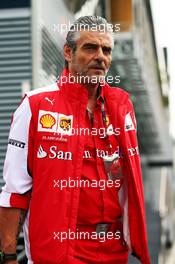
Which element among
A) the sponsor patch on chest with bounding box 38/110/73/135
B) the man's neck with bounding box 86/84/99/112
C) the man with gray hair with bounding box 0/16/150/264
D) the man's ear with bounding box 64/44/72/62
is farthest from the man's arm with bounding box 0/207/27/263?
the man's ear with bounding box 64/44/72/62

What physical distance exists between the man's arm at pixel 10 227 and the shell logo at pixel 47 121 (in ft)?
0.81

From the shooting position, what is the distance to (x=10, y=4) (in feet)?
17.6

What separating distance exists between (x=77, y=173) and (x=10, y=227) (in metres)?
0.24

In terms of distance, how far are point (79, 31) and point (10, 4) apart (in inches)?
128

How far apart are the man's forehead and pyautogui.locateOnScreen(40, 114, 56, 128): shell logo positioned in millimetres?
237

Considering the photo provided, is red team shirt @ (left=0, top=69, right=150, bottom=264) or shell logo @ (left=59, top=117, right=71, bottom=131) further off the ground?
shell logo @ (left=59, top=117, right=71, bottom=131)

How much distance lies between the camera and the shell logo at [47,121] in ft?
6.97

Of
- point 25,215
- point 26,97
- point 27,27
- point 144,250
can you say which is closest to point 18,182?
point 25,215

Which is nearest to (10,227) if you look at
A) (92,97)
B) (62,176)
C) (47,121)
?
(62,176)

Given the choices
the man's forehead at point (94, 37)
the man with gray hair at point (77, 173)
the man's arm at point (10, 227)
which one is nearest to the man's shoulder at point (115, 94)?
the man with gray hair at point (77, 173)

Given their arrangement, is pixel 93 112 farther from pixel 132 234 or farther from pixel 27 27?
pixel 27 27

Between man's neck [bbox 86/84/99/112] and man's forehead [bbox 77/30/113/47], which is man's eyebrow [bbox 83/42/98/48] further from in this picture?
man's neck [bbox 86/84/99/112]

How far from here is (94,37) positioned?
2.18m

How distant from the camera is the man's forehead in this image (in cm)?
218
